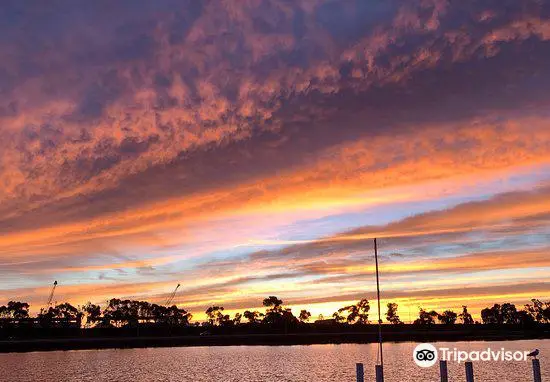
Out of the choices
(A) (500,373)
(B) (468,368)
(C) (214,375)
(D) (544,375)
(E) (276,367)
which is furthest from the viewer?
(E) (276,367)

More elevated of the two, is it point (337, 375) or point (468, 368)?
point (468, 368)

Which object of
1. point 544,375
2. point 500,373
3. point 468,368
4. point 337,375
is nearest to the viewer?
point 468,368

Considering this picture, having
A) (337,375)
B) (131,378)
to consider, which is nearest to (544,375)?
(337,375)

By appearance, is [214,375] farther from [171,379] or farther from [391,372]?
[391,372]

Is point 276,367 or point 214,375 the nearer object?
point 214,375

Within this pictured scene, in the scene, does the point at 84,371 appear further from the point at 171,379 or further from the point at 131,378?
the point at 171,379

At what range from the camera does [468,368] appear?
46156 mm

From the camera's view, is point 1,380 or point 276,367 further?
point 276,367

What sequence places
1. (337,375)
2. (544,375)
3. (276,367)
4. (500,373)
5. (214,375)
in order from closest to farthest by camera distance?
1. (544,375)
2. (500,373)
3. (337,375)
4. (214,375)
5. (276,367)

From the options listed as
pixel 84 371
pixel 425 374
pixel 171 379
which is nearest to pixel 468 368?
pixel 425 374

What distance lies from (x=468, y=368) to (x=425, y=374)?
70.5 meters

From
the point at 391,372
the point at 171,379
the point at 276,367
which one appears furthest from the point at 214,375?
the point at 391,372

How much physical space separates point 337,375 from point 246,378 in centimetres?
1825

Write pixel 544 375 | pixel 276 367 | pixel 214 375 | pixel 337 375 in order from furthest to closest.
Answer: pixel 276 367 < pixel 214 375 < pixel 337 375 < pixel 544 375
